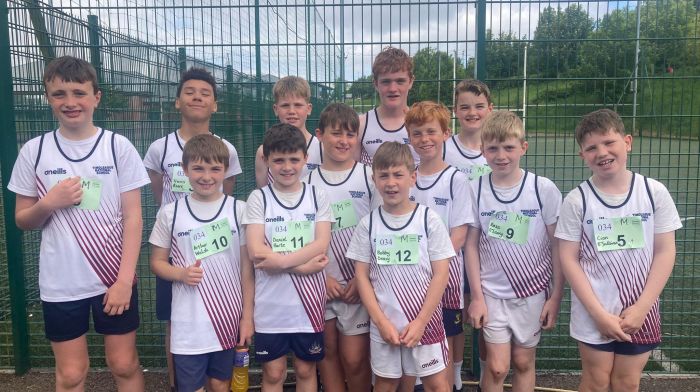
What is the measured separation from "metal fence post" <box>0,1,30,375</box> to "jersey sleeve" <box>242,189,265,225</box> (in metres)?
2.16

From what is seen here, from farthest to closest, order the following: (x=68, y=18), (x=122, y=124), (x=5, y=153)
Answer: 1. (x=122, y=124)
2. (x=68, y=18)
3. (x=5, y=153)

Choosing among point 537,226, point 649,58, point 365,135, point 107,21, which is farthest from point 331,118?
point 649,58

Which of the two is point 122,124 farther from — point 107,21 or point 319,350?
point 319,350

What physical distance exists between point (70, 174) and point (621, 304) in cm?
297

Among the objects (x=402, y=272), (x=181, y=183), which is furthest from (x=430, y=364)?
(x=181, y=183)

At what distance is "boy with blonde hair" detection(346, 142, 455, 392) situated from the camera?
9.98 ft

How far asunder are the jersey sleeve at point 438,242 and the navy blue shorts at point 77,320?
1.70m

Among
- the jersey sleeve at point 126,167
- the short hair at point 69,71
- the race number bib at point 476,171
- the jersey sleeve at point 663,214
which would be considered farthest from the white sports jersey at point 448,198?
the short hair at point 69,71

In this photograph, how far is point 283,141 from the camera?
10.4 feet

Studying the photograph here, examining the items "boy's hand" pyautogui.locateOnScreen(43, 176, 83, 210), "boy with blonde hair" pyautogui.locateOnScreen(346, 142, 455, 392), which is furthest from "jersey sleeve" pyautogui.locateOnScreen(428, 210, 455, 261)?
"boy's hand" pyautogui.locateOnScreen(43, 176, 83, 210)

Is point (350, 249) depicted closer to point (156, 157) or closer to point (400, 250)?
point (400, 250)

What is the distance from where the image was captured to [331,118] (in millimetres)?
3320

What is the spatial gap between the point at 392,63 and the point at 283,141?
3.21 feet

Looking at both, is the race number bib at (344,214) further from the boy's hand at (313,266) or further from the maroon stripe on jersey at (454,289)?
the maroon stripe on jersey at (454,289)
